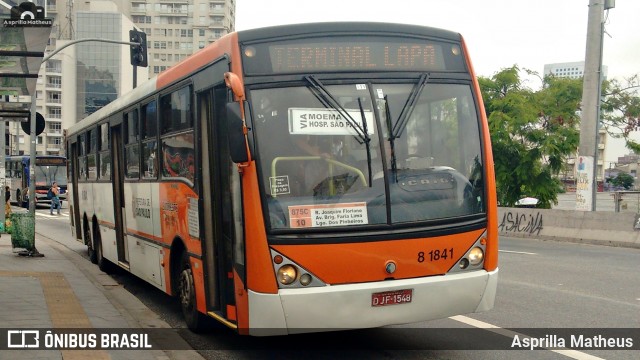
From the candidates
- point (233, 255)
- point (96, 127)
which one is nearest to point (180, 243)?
point (233, 255)

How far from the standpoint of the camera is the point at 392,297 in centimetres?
634

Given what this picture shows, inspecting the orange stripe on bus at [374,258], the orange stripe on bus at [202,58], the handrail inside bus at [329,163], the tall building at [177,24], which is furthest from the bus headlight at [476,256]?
the tall building at [177,24]

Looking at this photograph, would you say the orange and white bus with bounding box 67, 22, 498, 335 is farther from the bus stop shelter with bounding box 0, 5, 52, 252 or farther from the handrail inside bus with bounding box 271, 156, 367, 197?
the bus stop shelter with bounding box 0, 5, 52, 252

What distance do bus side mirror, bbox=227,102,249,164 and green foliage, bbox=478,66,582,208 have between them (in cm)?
2630

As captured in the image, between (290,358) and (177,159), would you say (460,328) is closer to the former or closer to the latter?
(290,358)

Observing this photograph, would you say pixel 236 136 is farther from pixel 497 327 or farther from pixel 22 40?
pixel 22 40

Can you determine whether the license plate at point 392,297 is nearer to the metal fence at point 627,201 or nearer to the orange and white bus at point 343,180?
the orange and white bus at point 343,180

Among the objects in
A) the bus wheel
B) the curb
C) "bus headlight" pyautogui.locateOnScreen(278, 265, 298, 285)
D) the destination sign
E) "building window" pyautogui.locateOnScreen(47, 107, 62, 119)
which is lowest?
the curb

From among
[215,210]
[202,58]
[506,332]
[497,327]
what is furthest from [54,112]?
[506,332]

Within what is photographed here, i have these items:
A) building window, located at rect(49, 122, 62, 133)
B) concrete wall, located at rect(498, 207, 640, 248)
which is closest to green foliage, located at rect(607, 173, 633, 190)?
concrete wall, located at rect(498, 207, 640, 248)

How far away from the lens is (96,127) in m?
13.9

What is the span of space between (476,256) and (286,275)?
5.73 feet

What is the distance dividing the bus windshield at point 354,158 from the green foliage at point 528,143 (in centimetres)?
2538

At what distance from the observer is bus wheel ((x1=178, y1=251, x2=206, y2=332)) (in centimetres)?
816
